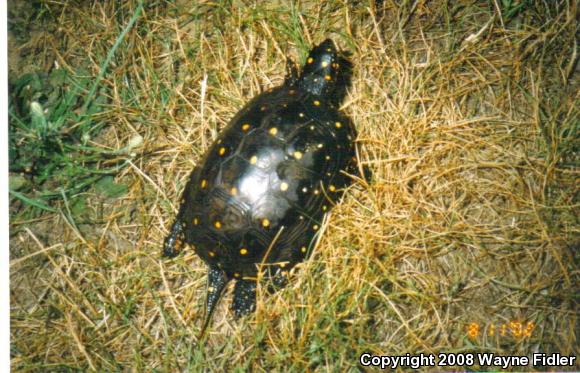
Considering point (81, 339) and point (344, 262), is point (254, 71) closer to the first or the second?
point (344, 262)

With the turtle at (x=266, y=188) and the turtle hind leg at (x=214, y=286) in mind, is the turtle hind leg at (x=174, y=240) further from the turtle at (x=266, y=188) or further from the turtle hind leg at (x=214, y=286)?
the turtle hind leg at (x=214, y=286)

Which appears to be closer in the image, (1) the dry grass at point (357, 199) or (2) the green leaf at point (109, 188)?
(1) the dry grass at point (357, 199)

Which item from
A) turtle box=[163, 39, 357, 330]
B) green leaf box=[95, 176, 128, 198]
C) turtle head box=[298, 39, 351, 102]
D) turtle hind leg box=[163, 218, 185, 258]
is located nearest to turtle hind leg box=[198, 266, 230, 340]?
turtle box=[163, 39, 357, 330]

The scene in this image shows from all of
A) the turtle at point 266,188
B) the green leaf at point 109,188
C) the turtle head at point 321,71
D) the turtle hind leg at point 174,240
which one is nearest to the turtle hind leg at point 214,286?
the turtle at point 266,188

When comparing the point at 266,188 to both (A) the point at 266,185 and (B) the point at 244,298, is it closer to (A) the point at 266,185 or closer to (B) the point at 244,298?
(A) the point at 266,185

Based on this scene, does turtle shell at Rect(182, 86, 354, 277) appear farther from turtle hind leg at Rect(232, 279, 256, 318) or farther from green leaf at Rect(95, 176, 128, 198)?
green leaf at Rect(95, 176, 128, 198)

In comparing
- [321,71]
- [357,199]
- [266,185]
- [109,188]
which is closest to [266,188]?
[266,185]

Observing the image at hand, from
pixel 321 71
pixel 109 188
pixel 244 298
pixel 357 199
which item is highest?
pixel 321 71
